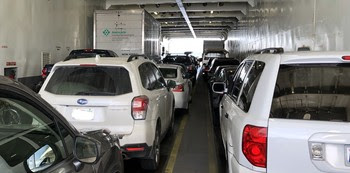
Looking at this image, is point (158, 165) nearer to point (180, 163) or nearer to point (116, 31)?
point (180, 163)

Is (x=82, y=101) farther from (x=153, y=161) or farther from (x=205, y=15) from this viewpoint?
(x=205, y=15)

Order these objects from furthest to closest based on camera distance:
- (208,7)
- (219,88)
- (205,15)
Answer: (205,15) < (208,7) < (219,88)

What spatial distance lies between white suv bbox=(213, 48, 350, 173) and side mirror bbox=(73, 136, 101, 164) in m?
1.18

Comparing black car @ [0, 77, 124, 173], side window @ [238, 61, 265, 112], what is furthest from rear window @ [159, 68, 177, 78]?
black car @ [0, 77, 124, 173]

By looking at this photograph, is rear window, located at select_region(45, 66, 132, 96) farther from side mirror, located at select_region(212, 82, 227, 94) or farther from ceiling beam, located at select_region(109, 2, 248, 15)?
ceiling beam, located at select_region(109, 2, 248, 15)

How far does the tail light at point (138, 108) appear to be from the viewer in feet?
16.2

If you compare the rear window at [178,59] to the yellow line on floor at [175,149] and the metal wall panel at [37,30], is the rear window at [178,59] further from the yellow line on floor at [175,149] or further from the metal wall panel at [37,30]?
the yellow line on floor at [175,149]

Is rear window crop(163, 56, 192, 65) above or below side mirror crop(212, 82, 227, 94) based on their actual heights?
above

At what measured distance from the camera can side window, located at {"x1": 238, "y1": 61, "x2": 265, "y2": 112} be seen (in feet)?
11.4

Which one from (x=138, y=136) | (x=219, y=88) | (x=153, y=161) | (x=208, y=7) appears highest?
(x=208, y=7)

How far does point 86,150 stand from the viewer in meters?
2.59

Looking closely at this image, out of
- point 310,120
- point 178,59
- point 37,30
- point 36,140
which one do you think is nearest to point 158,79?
point 310,120

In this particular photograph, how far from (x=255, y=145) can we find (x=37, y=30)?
1063 centimetres

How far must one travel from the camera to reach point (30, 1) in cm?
1153
